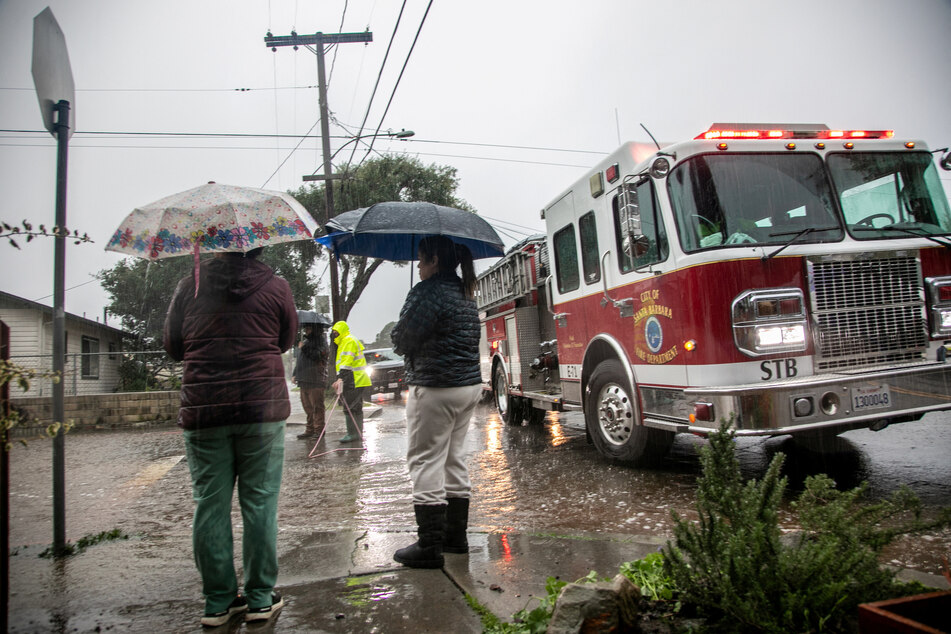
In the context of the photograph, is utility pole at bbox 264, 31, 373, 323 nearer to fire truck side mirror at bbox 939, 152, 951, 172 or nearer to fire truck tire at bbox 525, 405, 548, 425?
fire truck tire at bbox 525, 405, 548, 425

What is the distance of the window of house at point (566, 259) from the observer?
6.68 m

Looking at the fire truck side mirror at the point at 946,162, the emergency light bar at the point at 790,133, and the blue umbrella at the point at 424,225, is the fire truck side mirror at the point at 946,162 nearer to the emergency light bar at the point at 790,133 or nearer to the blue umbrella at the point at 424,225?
the emergency light bar at the point at 790,133

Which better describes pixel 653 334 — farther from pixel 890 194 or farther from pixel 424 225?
pixel 424 225

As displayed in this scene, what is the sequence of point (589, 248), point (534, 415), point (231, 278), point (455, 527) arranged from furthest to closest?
point (534, 415)
point (589, 248)
point (455, 527)
point (231, 278)

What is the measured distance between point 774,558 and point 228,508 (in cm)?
228

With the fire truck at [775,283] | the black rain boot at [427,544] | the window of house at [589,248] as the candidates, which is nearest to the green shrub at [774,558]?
the black rain boot at [427,544]

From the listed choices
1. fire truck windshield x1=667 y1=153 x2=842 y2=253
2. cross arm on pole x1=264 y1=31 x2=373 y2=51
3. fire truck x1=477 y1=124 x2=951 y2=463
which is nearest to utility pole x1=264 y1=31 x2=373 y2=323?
cross arm on pole x1=264 y1=31 x2=373 y2=51

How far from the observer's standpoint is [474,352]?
142 inches

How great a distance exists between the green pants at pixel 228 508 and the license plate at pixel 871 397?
3.86 m

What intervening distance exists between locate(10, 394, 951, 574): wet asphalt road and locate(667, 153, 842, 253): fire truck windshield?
2.00m

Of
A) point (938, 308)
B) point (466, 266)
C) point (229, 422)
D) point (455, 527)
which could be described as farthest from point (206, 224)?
point (938, 308)

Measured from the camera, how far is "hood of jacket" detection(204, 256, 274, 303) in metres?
2.86

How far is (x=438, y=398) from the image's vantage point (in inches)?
136

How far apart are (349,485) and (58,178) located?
3.68m
